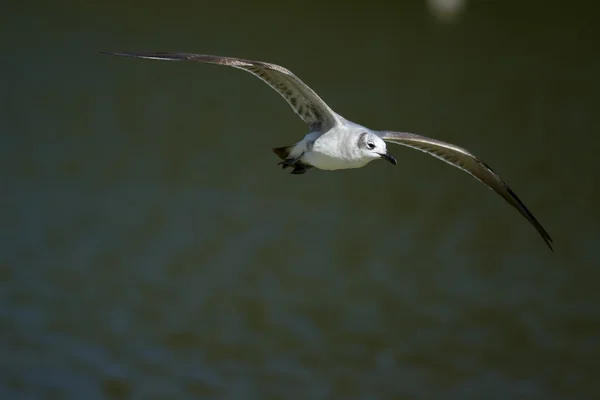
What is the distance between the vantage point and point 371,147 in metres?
5.81

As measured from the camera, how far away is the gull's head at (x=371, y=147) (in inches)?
228

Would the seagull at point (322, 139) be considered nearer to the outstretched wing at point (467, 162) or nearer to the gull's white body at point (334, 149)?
the gull's white body at point (334, 149)

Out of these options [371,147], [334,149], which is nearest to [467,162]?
[371,147]

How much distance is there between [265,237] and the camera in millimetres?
9281

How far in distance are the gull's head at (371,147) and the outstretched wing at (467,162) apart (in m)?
0.29

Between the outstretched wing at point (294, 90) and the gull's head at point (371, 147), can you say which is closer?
the outstretched wing at point (294, 90)

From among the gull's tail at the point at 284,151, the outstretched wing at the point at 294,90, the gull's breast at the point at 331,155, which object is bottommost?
the gull's breast at the point at 331,155

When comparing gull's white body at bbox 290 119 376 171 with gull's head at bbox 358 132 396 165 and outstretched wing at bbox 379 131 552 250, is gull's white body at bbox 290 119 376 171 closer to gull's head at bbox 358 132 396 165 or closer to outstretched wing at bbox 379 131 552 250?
gull's head at bbox 358 132 396 165

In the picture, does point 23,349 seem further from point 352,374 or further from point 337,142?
point 337,142

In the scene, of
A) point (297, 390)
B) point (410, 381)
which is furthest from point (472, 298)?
point (297, 390)

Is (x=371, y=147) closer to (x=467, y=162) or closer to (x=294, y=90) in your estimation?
(x=294, y=90)

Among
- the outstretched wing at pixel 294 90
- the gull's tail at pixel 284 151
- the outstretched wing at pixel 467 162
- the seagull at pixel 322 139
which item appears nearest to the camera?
the outstretched wing at pixel 294 90

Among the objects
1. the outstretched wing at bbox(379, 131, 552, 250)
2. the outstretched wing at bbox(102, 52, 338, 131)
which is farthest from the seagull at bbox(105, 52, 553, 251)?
the outstretched wing at bbox(379, 131, 552, 250)

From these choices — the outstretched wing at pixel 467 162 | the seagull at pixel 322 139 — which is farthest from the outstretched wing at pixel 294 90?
the outstretched wing at pixel 467 162
